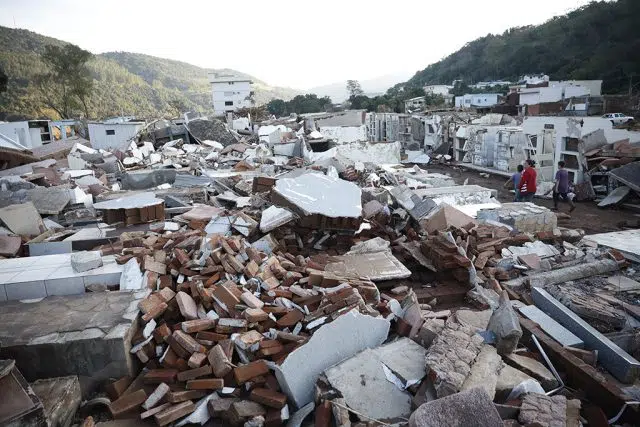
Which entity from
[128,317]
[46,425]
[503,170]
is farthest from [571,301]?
[503,170]

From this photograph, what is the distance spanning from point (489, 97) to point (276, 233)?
46141 mm

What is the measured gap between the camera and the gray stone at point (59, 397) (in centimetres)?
299

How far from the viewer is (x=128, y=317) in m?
3.79

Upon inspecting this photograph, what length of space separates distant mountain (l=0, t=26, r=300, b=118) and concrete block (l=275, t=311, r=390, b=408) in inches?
1800

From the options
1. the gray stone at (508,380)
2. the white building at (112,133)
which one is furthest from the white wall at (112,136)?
the gray stone at (508,380)

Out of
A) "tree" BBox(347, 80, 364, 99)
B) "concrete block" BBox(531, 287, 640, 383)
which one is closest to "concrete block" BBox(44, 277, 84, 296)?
"concrete block" BBox(531, 287, 640, 383)

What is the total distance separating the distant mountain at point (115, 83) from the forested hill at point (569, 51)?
156 feet

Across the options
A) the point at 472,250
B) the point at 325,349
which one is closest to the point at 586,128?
the point at 472,250

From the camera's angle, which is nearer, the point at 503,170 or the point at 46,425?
the point at 46,425

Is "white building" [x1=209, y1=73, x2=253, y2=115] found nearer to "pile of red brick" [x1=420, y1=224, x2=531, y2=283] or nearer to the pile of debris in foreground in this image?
the pile of debris in foreground

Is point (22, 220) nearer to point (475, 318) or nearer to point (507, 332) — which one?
point (475, 318)

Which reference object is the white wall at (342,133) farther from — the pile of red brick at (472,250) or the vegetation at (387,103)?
the vegetation at (387,103)

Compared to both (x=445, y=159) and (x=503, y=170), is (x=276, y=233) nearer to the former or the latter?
(x=503, y=170)

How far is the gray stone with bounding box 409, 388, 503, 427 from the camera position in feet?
7.64
